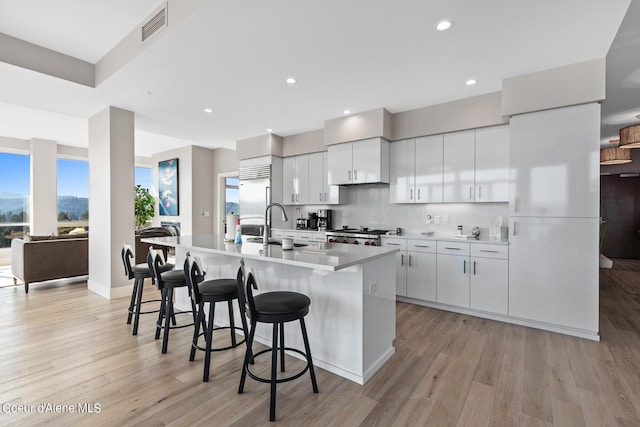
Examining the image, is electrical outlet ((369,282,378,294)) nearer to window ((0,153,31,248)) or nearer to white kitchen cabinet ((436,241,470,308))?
white kitchen cabinet ((436,241,470,308))

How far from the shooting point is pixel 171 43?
2.65 m

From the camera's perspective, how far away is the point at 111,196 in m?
4.23

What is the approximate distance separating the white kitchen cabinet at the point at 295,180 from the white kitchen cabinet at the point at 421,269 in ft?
7.46

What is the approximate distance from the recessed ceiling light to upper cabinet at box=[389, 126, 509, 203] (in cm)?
179

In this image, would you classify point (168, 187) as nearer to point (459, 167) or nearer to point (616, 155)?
point (459, 167)

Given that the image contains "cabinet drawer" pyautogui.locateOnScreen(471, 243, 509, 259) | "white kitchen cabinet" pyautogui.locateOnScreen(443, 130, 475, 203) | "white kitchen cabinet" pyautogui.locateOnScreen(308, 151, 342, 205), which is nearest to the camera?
"cabinet drawer" pyautogui.locateOnScreen(471, 243, 509, 259)

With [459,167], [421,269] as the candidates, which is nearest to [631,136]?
[459,167]

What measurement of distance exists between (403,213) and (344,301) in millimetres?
2725

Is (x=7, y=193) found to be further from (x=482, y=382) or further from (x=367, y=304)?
(x=482, y=382)

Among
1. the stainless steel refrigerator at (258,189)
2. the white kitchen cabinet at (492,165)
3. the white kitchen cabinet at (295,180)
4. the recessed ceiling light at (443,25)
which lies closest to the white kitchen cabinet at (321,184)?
the white kitchen cabinet at (295,180)

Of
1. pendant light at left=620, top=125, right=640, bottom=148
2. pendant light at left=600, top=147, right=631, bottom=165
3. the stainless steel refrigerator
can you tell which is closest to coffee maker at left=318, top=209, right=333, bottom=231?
the stainless steel refrigerator

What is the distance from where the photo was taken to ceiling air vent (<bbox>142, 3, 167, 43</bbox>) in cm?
255

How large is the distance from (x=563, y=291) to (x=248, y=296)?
3.14m

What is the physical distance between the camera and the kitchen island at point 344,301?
217 centimetres
